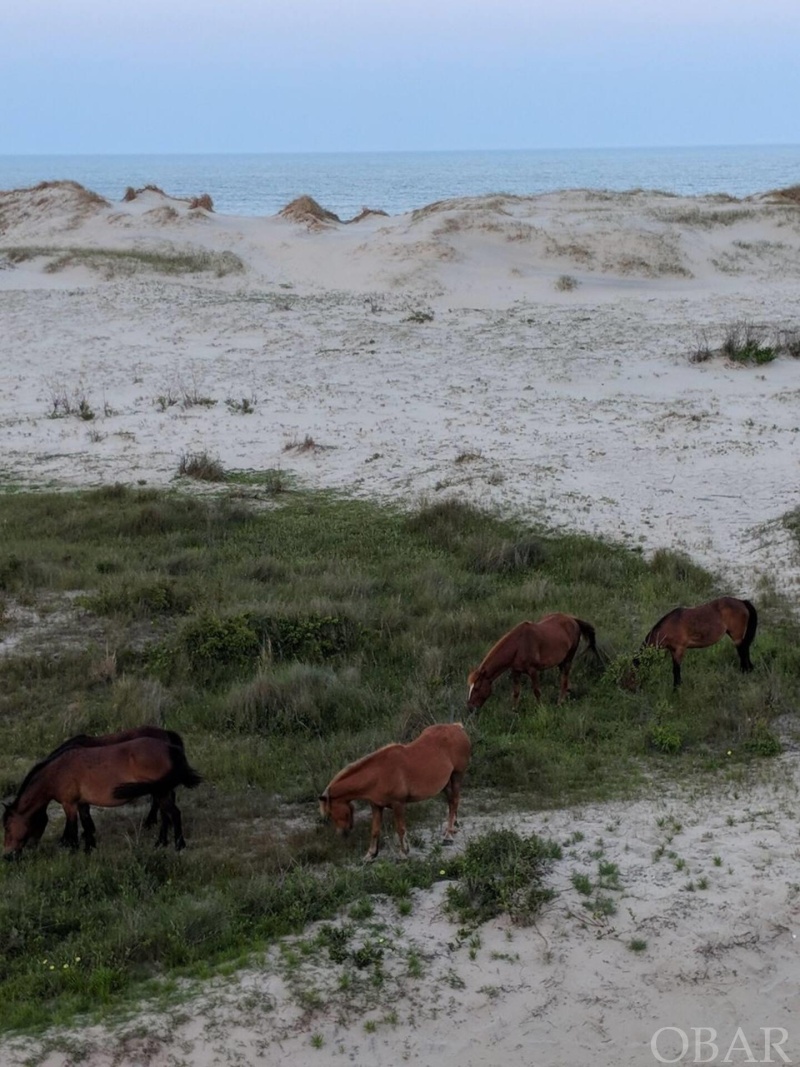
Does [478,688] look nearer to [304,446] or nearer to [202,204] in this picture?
[304,446]

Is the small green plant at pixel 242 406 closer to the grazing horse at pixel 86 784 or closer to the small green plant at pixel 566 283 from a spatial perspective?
the small green plant at pixel 566 283

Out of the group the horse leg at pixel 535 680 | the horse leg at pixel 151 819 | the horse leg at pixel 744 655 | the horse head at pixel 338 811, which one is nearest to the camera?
the horse head at pixel 338 811

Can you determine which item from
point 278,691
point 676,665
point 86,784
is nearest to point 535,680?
point 676,665

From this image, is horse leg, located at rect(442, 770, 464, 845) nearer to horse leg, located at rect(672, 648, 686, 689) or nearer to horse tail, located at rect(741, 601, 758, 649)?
horse leg, located at rect(672, 648, 686, 689)

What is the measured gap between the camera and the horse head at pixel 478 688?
8.83 meters

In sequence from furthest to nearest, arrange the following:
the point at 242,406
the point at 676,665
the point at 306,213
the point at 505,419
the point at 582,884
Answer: the point at 306,213, the point at 242,406, the point at 505,419, the point at 676,665, the point at 582,884

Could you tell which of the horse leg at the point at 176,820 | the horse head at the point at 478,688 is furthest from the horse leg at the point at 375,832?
the horse head at the point at 478,688

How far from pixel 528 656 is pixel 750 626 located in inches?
81.6

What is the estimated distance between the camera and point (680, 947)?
5.81 metres

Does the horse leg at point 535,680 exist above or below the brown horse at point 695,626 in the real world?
below

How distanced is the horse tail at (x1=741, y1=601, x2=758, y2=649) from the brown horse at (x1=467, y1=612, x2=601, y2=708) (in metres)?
1.51

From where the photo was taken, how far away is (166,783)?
697 centimetres

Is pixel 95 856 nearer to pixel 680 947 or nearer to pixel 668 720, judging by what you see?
pixel 680 947

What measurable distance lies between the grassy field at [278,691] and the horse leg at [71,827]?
166 mm
